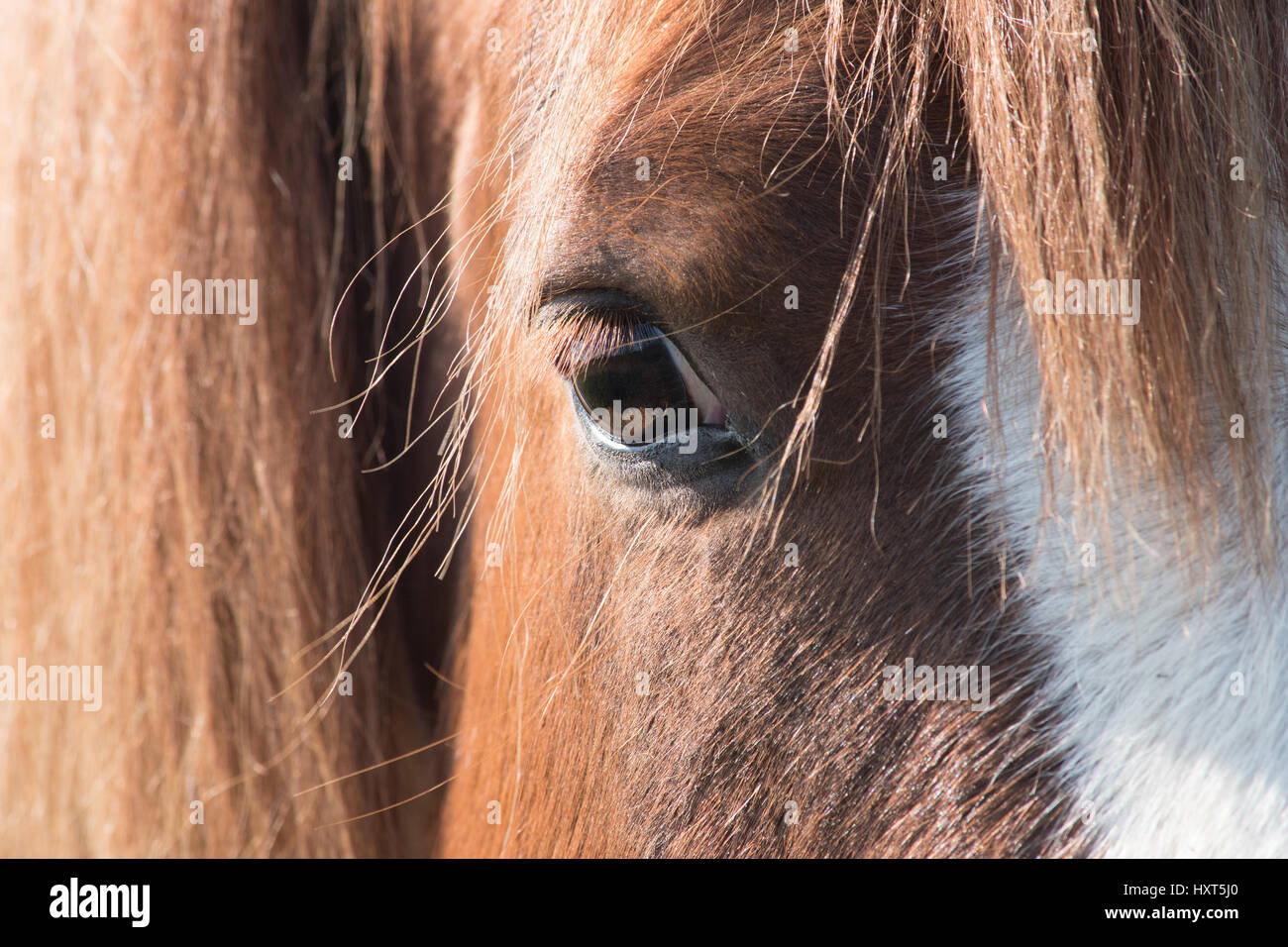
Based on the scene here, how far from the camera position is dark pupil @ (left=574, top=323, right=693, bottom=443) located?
0.84 m

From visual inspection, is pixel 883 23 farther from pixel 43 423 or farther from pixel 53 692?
pixel 53 692

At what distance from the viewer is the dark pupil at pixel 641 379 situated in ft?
2.74

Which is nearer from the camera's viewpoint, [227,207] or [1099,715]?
[1099,715]

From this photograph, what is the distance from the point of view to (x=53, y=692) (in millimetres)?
1188

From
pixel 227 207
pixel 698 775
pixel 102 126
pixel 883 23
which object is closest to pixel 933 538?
pixel 698 775

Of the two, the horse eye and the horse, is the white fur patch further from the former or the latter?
the horse eye

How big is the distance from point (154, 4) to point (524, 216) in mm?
594

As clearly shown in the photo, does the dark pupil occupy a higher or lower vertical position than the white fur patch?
higher

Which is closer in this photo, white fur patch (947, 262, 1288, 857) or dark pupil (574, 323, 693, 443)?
white fur patch (947, 262, 1288, 857)

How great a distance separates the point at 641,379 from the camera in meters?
0.85

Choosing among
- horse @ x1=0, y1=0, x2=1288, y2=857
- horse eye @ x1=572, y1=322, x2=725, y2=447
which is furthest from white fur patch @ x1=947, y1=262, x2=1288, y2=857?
horse eye @ x1=572, y1=322, x2=725, y2=447

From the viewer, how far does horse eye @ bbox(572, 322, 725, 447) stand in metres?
0.83

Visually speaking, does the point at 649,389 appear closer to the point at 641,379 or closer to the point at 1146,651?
the point at 641,379

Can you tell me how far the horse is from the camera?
0.70 m
